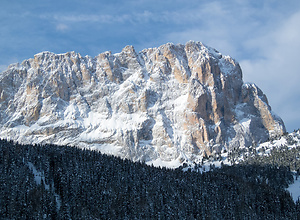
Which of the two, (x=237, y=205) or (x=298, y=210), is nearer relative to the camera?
(x=237, y=205)

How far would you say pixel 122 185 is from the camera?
171 metres

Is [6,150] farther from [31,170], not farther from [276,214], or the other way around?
[276,214]

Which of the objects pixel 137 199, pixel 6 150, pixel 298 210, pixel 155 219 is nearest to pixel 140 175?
pixel 137 199

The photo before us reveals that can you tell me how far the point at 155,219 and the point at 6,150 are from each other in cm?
7486

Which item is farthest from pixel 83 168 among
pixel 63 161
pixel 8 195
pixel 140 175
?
pixel 8 195

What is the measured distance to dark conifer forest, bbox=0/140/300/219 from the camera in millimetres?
142500

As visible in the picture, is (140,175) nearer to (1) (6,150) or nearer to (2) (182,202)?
(2) (182,202)

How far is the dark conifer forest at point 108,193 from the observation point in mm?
142500

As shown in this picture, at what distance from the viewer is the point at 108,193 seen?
159 m

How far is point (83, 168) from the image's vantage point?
180125mm

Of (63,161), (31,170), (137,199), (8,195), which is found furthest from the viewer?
(63,161)

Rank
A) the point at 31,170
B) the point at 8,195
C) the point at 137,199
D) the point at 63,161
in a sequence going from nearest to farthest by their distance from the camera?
the point at 8,195 < the point at 137,199 < the point at 31,170 < the point at 63,161

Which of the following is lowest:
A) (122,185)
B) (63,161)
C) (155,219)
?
(155,219)

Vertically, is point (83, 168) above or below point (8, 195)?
above
